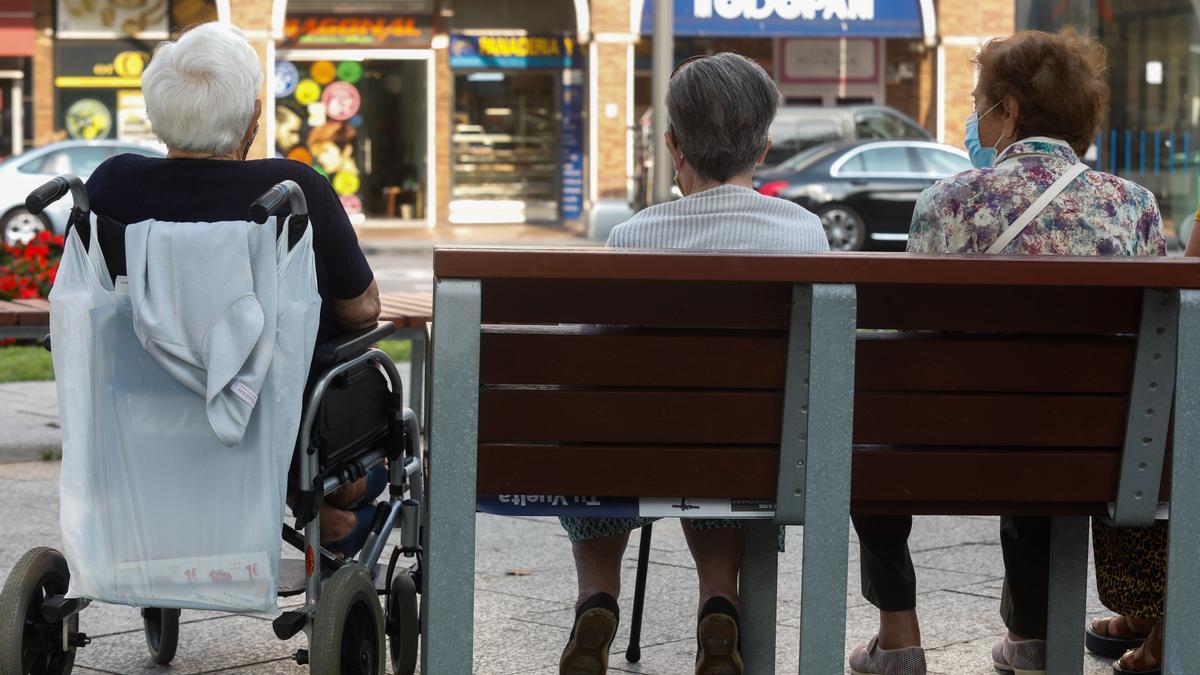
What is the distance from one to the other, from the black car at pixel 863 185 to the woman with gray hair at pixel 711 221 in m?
16.4

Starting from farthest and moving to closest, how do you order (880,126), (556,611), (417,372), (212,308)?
(880,126), (417,372), (556,611), (212,308)

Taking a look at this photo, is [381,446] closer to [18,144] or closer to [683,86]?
[683,86]

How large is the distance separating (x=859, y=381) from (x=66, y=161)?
1949 centimetres

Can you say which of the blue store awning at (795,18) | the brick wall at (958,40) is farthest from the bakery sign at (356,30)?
the brick wall at (958,40)

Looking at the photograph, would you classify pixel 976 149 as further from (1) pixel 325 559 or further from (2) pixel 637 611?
(1) pixel 325 559

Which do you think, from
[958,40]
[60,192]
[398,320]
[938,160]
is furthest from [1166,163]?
[60,192]

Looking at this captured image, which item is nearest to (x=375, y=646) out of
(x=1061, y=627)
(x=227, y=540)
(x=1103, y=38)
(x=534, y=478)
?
(x=227, y=540)

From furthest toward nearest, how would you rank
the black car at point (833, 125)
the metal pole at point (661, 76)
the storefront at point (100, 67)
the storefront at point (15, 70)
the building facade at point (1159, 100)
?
the storefront at point (100, 67) → the storefront at point (15, 70) → the black car at point (833, 125) → the building facade at point (1159, 100) → the metal pole at point (661, 76)

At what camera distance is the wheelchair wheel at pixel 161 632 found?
409cm

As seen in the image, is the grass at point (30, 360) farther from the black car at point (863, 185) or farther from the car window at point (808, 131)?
the car window at point (808, 131)

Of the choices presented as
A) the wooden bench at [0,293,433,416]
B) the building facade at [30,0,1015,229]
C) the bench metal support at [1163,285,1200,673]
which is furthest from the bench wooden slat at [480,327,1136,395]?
the building facade at [30,0,1015,229]

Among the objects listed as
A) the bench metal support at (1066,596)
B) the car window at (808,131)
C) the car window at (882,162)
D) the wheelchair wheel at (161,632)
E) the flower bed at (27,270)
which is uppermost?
the car window at (808,131)

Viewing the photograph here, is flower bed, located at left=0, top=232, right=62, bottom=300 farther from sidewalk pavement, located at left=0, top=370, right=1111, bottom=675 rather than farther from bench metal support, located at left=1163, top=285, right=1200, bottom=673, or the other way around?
bench metal support, located at left=1163, top=285, right=1200, bottom=673

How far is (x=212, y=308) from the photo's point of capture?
Result: 11.0ft
